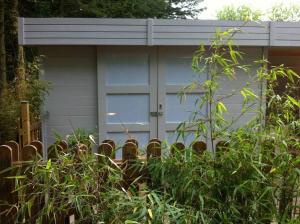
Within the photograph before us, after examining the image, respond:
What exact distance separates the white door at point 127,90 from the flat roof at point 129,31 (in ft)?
1.06

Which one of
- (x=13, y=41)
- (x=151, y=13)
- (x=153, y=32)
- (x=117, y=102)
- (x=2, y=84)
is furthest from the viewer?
(x=151, y=13)

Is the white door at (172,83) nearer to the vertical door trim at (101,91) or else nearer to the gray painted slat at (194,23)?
the gray painted slat at (194,23)

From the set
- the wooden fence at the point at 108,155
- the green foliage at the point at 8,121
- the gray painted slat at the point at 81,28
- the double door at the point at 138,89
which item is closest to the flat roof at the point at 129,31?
the gray painted slat at the point at 81,28

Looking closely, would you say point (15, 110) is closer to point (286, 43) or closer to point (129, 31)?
point (129, 31)

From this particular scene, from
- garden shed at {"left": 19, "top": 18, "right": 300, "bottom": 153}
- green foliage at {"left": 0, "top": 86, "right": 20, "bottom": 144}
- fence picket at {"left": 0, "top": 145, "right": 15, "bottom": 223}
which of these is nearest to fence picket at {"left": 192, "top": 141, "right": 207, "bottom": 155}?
fence picket at {"left": 0, "top": 145, "right": 15, "bottom": 223}

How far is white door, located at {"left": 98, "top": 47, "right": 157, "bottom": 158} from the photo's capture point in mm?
5484

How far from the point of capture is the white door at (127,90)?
5484 mm

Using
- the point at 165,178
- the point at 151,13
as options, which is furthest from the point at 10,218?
the point at 151,13

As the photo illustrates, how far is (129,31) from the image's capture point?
5180 mm

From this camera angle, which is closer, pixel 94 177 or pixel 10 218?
pixel 94 177

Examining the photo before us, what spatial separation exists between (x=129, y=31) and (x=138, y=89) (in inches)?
34.2

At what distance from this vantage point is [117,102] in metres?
5.53

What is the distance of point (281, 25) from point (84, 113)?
3.22m

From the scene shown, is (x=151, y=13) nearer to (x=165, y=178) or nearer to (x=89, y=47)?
(x=89, y=47)
